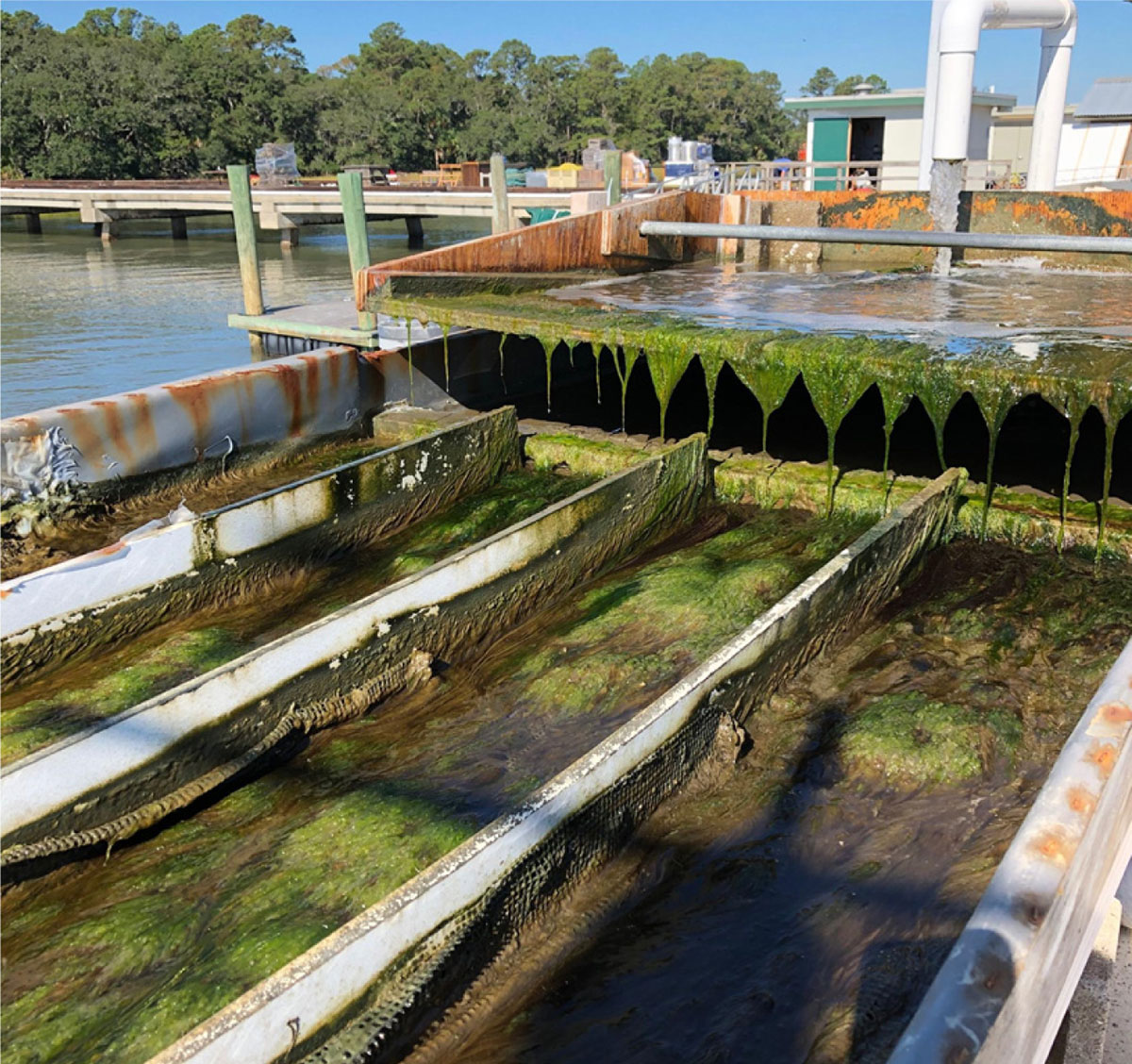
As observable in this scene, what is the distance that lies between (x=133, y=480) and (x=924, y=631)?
612 cm

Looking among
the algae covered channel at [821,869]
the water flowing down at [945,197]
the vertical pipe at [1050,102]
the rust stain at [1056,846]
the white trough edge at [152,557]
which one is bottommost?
the algae covered channel at [821,869]

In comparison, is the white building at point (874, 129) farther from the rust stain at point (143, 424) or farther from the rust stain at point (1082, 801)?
the rust stain at point (1082, 801)

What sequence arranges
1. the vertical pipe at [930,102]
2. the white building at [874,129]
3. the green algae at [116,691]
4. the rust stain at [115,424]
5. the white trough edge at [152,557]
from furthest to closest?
the white building at [874,129], the vertical pipe at [930,102], the rust stain at [115,424], the white trough edge at [152,557], the green algae at [116,691]

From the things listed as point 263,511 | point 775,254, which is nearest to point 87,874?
point 263,511

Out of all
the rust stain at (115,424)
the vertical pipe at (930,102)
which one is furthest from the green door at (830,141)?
the rust stain at (115,424)

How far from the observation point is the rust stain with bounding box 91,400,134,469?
8.07m

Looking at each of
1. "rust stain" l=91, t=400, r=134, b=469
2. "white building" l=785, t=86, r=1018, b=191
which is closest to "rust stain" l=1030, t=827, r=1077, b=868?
"rust stain" l=91, t=400, r=134, b=469

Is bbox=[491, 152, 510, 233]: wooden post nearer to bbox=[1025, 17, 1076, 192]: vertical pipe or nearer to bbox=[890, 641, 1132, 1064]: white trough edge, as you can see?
bbox=[1025, 17, 1076, 192]: vertical pipe

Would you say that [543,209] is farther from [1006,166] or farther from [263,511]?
[263,511]

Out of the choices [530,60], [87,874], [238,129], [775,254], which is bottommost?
[87,874]

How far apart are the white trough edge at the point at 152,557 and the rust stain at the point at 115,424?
177 cm

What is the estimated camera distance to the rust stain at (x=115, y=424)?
8070 mm

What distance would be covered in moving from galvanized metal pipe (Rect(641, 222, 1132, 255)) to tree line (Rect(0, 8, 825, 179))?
49.9 m

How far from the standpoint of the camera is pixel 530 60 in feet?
332
